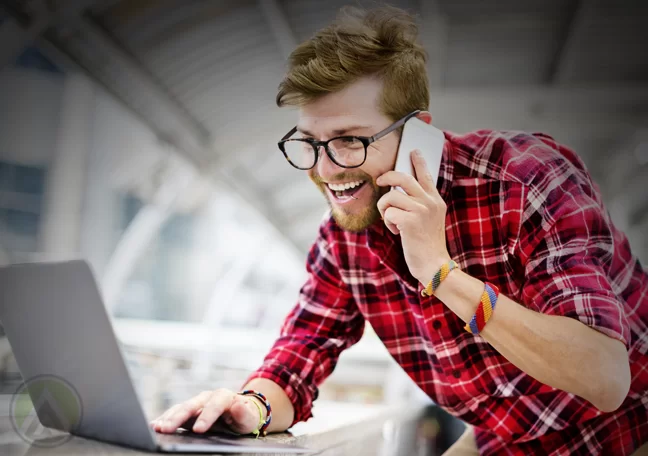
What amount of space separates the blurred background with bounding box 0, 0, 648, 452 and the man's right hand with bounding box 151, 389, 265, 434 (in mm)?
711

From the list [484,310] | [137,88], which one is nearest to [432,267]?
[484,310]

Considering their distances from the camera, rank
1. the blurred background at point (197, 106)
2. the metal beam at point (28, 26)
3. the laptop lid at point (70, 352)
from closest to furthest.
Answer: the laptop lid at point (70, 352) → the metal beam at point (28, 26) → the blurred background at point (197, 106)

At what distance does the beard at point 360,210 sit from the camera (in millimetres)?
1325

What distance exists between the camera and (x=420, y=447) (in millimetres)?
1188

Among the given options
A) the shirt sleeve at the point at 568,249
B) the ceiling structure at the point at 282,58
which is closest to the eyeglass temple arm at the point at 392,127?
the shirt sleeve at the point at 568,249

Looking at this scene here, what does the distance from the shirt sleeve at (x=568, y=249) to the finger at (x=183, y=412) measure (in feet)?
2.32

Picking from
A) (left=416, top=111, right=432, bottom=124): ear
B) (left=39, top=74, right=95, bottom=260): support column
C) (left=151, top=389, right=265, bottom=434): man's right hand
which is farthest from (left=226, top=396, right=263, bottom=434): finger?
(left=39, top=74, right=95, bottom=260): support column

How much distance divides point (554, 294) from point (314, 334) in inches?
27.2

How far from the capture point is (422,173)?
117 centimetres

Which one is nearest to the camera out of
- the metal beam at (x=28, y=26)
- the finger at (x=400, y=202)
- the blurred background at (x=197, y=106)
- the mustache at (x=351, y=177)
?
the finger at (x=400, y=202)

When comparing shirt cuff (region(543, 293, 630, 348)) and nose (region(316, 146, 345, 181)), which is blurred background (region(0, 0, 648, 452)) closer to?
nose (region(316, 146, 345, 181))

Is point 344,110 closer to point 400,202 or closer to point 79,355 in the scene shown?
point 400,202

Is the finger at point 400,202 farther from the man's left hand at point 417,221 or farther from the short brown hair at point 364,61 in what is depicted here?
the short brown hair at point 364,61

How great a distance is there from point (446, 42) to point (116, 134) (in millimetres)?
2833
